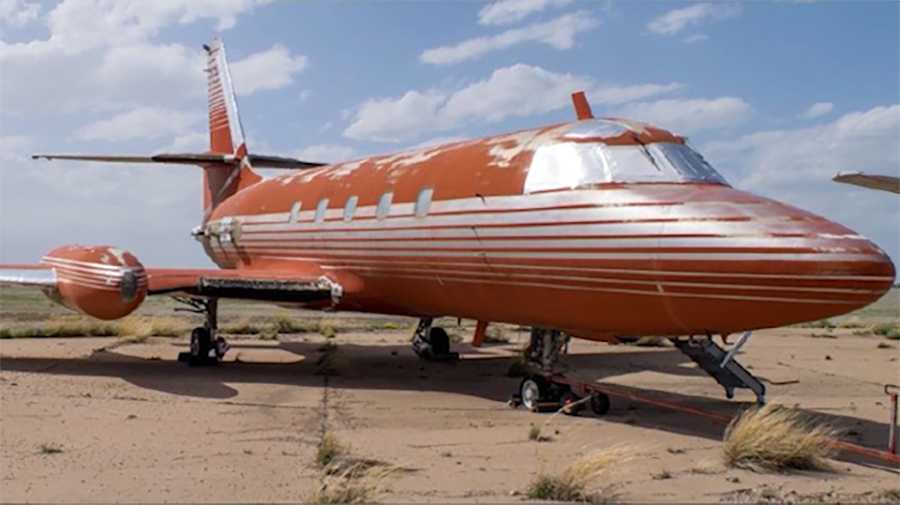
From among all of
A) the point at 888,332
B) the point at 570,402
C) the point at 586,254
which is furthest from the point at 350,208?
the point at 888,332

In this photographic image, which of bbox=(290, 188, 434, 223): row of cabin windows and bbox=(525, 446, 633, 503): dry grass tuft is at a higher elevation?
bbox=(290, 188, 434, 223): row of cabin windows

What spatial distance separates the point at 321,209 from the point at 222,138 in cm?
973

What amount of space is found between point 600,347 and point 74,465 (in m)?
15.5

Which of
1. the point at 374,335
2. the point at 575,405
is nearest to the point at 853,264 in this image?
the point at 575,405

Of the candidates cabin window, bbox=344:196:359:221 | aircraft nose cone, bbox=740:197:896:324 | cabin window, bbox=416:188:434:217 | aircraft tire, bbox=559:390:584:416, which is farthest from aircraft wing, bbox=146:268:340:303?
aircraft nose cone, bbox=740:197:896:324

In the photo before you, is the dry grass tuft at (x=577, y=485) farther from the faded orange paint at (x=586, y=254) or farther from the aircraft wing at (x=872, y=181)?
the aircraft wing at (x=872, y=181)

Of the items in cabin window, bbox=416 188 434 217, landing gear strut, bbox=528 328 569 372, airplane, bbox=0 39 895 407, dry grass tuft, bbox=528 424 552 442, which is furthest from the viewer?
cabin window, bbox=416 188 434 217

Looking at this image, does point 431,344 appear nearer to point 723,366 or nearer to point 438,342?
point 438,342

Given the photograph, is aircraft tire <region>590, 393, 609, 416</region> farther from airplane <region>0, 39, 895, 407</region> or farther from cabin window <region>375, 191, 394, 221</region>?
cabin window <region>375, 191, 394, 221</region>

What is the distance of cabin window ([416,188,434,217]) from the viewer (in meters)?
12.4

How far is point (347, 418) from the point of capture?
11.0 meters

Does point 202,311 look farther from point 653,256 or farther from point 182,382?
point 653,256

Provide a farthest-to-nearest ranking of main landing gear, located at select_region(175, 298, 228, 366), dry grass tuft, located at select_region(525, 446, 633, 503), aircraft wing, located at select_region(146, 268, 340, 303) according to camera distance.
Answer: main landing gear, located at select_region(175, 298, 228, 366), aircraft wing, located at select_region(146, 268, 340, 303), dry grass tuft, located at select_region(525, 446, 633, 503)

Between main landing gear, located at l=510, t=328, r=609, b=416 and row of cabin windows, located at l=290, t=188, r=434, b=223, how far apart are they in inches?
91.0
